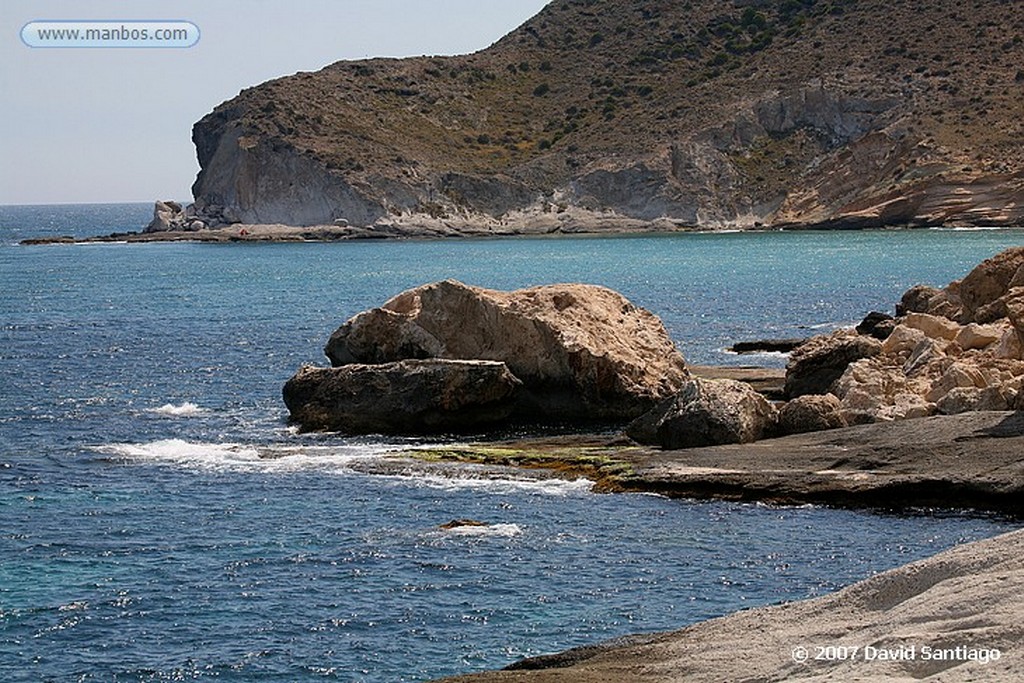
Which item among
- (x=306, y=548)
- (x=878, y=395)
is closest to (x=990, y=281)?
(x=878, y=395)

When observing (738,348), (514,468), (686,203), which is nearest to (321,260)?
(686,203)

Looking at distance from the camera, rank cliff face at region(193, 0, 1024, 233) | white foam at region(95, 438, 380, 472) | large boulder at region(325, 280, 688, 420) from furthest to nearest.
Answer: cliff face at region(193, 0, 1024, 233), large boulder at region(325, 280, 688, 420), white foam at region(95, 438, 380, 472)

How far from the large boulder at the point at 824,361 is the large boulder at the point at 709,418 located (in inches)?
141

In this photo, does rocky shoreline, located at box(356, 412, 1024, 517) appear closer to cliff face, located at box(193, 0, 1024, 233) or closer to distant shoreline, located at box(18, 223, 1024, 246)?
cliff face, located at box(193, 0, 1024, 233)

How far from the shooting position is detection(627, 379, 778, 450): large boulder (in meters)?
24.7

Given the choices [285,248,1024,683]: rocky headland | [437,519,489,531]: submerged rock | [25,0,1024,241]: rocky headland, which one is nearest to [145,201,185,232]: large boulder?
[25,0,1024,241]: rocky headland

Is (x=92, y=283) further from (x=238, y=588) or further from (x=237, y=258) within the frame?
(x=238, y=588)

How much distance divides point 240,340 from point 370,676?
35785 mm

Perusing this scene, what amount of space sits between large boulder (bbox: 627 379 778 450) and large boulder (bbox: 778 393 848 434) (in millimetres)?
226

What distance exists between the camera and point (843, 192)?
12531cm

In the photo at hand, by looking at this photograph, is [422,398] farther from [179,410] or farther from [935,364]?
[935,364]

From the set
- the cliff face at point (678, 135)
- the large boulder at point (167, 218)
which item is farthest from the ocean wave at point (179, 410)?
the large boulder at point (167, 218)

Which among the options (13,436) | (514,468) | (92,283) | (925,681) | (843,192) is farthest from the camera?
(843,192)

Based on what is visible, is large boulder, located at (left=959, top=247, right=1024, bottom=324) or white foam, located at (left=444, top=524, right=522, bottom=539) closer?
white foam, located at (left=444, top=524, right=522, bottom=539)
